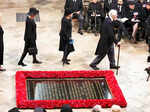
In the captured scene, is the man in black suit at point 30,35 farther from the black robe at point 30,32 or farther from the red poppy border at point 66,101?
the red poppy border at point 66,101

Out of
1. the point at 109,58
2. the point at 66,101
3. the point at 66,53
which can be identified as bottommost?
the point at 66,101

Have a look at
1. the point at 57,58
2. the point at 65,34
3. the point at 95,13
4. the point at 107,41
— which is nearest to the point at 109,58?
the point at 107,41

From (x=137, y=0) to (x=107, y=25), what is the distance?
396cm

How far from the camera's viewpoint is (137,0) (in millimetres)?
15297

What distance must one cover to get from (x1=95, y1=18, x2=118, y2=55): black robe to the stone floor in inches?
30.6

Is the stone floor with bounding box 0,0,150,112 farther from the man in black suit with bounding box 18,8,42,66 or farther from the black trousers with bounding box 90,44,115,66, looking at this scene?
the man in black suit with bounding box 18,8,42,66

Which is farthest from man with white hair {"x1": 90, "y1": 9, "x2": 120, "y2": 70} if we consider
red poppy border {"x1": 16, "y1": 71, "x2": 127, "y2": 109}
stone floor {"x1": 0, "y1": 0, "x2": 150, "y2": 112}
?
red poppy border {"x1": 16, "y1": 71, "x2": 127, "y2": 109}

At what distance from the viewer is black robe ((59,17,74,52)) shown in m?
12.1

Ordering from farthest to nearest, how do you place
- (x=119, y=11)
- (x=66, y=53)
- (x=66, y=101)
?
1. (x=119, y=11)
2. (x=66, y=53)
3. (x=66, y=101)

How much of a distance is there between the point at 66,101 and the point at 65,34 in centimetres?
267

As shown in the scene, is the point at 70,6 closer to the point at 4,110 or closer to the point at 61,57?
the point at 61,57

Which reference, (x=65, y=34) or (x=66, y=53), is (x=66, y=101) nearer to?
(x=66, y=53)

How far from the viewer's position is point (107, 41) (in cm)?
1204

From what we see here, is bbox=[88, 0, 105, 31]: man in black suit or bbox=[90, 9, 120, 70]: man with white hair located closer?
bbox=[90, 9, 120, 70]: man with white hair
